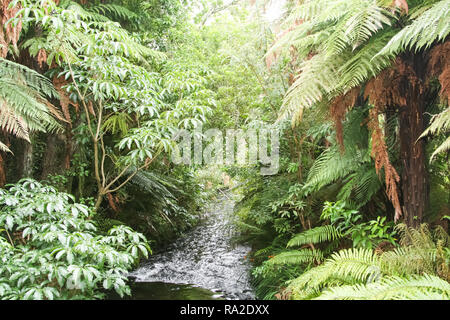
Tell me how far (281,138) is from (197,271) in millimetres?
1820

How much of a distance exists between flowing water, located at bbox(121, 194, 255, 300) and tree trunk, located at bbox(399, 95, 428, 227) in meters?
1.68

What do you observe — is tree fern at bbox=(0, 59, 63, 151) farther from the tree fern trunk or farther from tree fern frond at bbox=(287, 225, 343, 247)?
the tree fern trunk

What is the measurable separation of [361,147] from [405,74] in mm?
665

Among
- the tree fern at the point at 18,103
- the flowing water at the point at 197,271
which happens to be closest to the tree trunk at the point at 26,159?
the tree fern at the point at 18,103

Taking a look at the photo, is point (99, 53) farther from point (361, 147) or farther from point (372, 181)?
point (372, 181)

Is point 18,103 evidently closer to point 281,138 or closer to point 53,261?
point 53,261

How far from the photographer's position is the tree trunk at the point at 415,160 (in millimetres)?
2082

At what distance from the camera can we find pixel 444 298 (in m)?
1.37

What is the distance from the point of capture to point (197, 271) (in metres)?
3.62

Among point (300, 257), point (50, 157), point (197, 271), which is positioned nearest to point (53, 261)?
point (50, 157)

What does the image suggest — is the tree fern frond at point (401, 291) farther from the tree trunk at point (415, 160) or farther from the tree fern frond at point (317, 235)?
the tree fern frond at point (317, 235)


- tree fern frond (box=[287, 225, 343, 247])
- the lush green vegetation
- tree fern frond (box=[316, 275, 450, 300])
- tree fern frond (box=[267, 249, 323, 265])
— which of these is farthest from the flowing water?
tree fern frond (box=[316, 275, 450, 300])

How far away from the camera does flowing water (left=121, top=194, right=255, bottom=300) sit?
305cm
